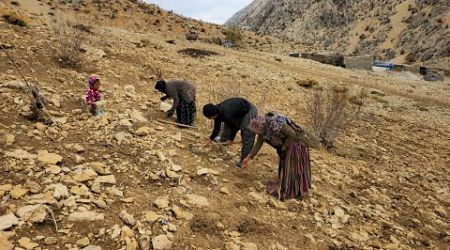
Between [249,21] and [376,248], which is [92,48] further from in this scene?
[249,21]

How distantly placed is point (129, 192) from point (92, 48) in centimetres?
657

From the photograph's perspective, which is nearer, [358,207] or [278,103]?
[358,207]

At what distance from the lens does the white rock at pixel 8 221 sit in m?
3.05

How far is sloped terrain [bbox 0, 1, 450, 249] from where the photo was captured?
3.45 metres

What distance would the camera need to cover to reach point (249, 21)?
204ft

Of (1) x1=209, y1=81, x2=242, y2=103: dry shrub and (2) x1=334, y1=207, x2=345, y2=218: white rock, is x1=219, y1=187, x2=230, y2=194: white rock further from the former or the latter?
(1) x1=209, y1=81, x2=242, y2=103: dry shrub

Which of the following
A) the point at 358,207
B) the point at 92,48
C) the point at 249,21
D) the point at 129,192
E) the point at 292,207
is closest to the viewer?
the point at 129,192

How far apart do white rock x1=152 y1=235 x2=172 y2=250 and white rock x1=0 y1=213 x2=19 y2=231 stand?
112cm

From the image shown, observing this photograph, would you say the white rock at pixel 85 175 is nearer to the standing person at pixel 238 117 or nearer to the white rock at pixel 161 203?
the white rock at pixel 161 203

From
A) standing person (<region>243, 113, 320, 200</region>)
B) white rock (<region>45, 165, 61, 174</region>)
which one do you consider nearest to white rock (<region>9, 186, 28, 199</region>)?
white rock (<region>45, 165, 61, 174</region>)

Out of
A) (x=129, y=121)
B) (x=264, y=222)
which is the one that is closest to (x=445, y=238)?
(x=264, y=222)

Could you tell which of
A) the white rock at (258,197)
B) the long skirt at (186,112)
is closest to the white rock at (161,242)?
the white rock at (258,197)

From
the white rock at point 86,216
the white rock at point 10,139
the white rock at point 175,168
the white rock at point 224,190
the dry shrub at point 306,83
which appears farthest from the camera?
the dry shrub at point 306,83

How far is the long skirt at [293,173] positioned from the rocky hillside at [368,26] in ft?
93.1
